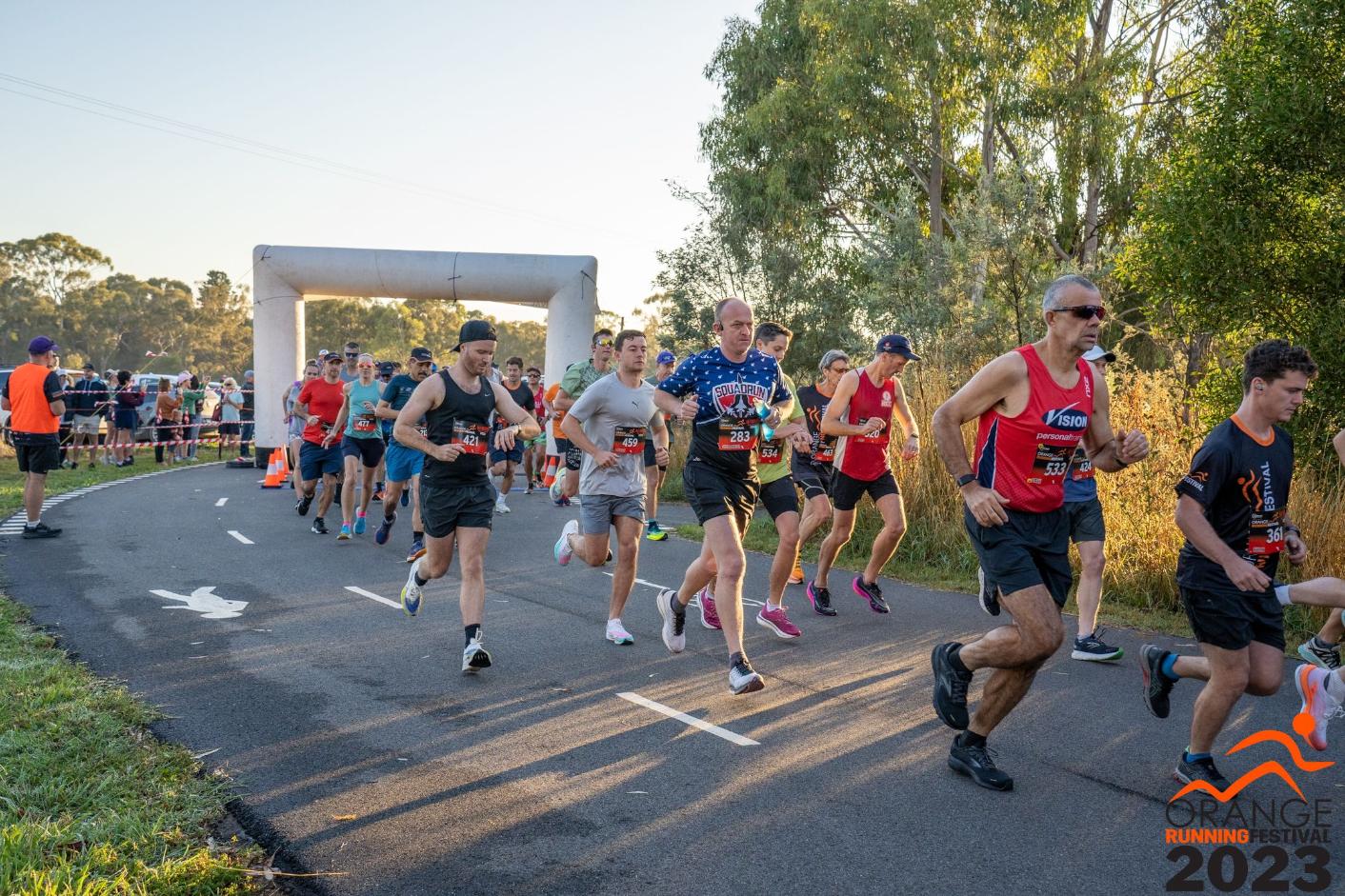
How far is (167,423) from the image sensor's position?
2647cm

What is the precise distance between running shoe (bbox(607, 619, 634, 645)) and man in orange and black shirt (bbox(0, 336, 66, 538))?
8.16 meters

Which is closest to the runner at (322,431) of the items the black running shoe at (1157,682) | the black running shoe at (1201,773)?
the black running shoe at (1157,682)

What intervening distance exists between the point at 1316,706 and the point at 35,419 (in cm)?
1273

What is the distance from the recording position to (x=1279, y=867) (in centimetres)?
404

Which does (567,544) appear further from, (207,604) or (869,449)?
(207,604)

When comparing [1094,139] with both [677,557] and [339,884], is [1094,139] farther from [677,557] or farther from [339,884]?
[339,884]

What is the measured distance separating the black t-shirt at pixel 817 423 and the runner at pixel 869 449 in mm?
547

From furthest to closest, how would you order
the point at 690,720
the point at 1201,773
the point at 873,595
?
1. the point at 873,595
2. the point at 690,720
3. the point at 1201,773

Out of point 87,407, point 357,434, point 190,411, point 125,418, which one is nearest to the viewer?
point 357,434

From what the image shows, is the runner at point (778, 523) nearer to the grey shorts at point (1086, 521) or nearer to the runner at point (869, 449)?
the runner at point (869, 449)

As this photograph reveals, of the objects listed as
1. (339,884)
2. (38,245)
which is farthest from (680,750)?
(38,245)

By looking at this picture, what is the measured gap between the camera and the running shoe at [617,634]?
24.9 feet

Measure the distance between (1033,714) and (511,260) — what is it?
19.7 meters

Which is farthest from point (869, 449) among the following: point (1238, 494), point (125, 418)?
point (125, 418)
